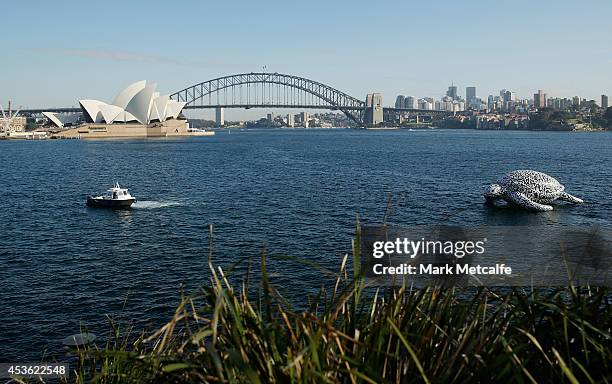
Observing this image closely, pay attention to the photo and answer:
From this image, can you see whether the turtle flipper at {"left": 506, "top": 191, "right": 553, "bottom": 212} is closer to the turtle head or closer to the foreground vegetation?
the turtle head

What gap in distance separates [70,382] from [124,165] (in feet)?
179

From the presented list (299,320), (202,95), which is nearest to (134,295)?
(299,320)

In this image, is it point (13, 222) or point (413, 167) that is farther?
point (413, 167)

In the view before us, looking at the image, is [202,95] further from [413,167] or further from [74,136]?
→ [413,167]

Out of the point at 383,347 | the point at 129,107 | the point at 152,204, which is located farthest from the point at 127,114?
the point at 383,347

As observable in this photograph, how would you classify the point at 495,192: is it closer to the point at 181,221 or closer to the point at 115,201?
the point at 181,221

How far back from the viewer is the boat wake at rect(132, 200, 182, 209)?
3363cm

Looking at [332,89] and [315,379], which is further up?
[332,89]

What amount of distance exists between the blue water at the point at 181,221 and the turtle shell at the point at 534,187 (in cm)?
108

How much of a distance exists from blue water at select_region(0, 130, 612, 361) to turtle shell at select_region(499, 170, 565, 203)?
108 centimetres

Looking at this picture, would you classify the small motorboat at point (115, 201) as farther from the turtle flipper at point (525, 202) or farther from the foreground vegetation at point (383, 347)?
the foreground vegetation at point (383, 347)

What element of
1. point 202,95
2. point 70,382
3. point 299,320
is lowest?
point 70,382

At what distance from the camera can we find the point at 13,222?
93.6 feet

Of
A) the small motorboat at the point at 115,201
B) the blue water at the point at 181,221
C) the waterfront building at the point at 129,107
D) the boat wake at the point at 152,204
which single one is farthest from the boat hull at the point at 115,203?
the waterfront building at the point at 129,107
